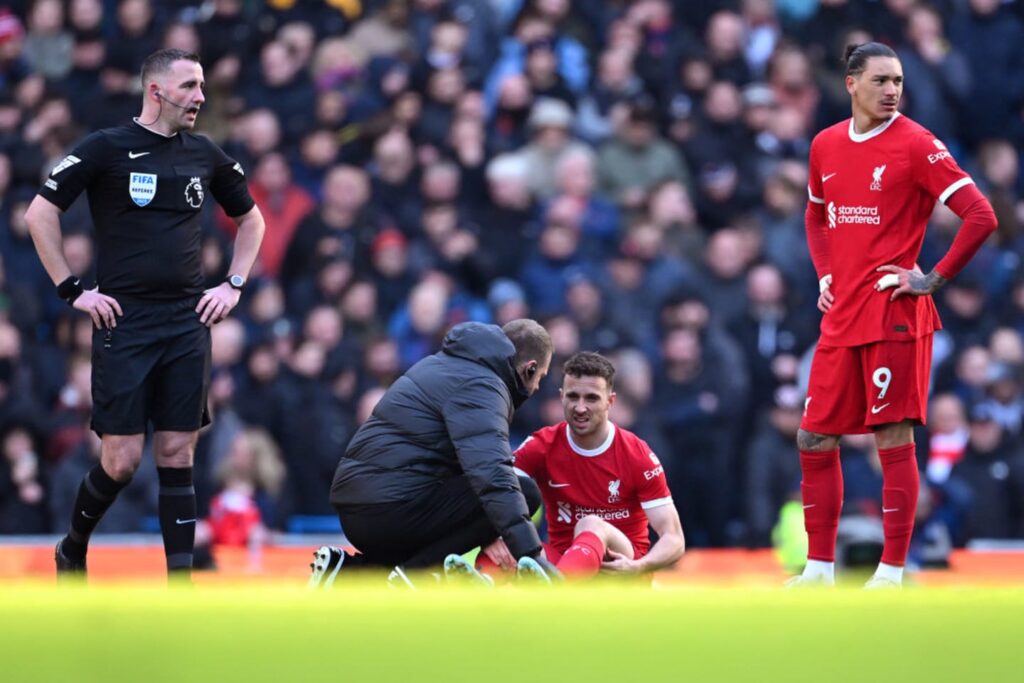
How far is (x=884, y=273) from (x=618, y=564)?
5.41 feet

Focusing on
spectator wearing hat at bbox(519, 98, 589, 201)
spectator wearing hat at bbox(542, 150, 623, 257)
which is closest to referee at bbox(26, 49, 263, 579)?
spectator wearing hat at bbox(542, 150, 623, 257)

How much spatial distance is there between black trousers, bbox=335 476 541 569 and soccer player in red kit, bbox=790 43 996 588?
1.29m

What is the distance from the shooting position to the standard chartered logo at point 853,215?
658 centimetres

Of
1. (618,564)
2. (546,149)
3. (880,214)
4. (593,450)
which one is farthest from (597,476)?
(546,149)

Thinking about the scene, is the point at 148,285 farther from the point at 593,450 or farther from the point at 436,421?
the point at 593,450

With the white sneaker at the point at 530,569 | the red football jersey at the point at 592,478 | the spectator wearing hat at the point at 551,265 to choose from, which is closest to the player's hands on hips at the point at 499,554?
the red football jersey at the point at 592,478

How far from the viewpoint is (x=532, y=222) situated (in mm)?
11812

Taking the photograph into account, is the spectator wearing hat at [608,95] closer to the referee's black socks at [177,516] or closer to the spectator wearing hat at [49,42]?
the spectator wearing hat at [49,42]

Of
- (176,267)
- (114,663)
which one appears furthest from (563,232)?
(114,663)

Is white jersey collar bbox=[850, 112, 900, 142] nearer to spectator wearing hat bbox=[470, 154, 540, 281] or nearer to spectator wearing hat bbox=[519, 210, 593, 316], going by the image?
spectator wearing hat bbox=[519, 210, 593, 316]

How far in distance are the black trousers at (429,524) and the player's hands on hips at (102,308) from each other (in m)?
1.20

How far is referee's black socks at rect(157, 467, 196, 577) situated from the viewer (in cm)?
676

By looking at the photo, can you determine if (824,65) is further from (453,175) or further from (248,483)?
(248,483)

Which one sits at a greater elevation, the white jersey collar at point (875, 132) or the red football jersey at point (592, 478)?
the white jersey collar at point (875, 132)
